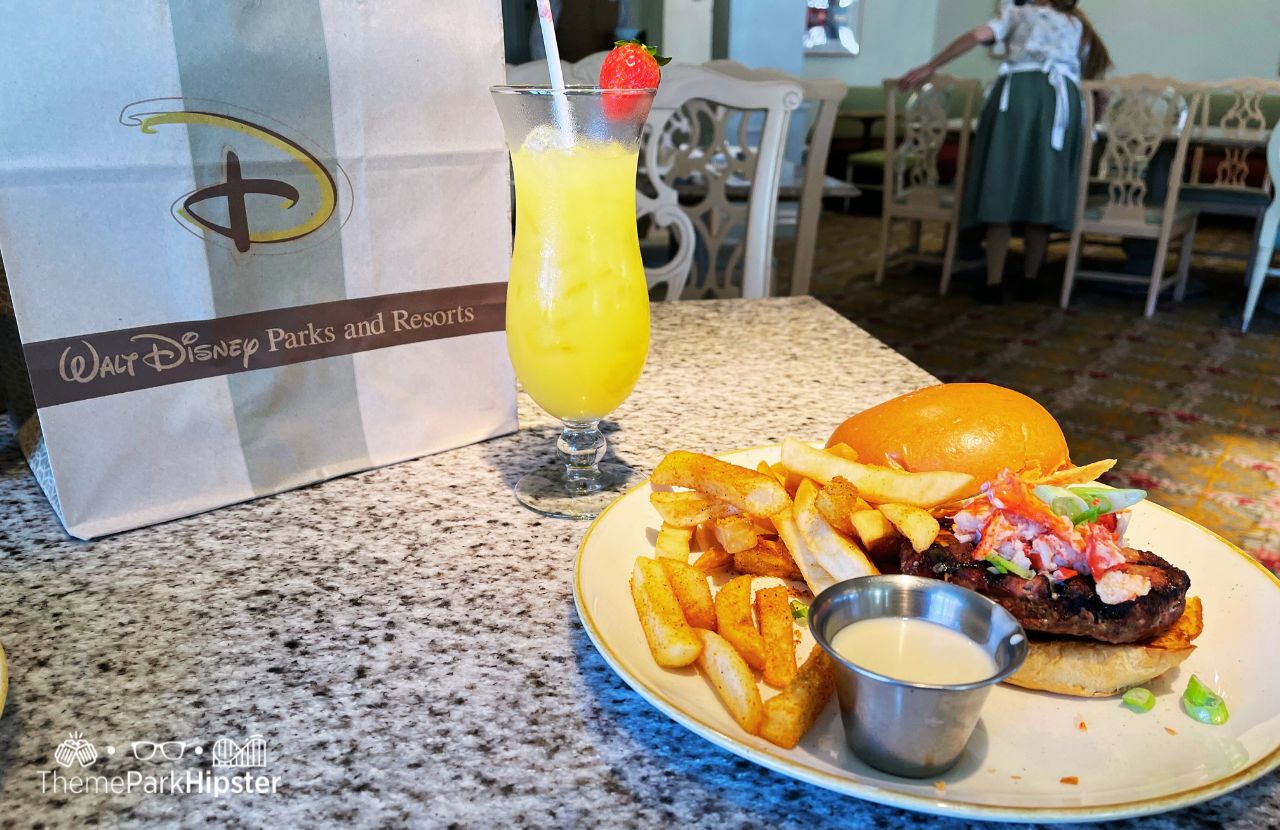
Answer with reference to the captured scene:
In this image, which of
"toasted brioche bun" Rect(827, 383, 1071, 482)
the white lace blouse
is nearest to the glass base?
"toasted brioche bun" Rect(827, 383, 1071, 482)

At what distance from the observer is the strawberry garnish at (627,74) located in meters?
0.86

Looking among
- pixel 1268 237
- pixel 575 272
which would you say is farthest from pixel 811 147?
pixel 1268 237

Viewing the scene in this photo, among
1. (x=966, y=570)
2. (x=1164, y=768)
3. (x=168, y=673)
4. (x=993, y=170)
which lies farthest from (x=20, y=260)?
(x=993, y=170)

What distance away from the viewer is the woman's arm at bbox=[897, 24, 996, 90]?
5.60m

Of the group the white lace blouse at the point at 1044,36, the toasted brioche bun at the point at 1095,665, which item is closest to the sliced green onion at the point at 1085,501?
the toasted brioche bun at the point at 1095,665

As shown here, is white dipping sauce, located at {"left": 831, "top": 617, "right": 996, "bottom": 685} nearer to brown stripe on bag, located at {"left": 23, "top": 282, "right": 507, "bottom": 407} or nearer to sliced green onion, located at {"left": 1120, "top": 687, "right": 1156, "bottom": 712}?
sliced green onion, located at {"left": 1120, "top": 687, "right": 1156, "bottom": 712}

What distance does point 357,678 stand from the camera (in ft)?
2.24

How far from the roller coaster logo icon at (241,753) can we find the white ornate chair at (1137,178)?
575cm

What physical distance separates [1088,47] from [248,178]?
20.8ft

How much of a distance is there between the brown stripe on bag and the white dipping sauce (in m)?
0.62

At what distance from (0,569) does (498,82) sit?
27.8 inches

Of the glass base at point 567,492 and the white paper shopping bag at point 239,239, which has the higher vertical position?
the white paper shopping bag at point 239,239

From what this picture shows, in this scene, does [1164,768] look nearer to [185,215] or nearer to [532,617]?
[532,617]

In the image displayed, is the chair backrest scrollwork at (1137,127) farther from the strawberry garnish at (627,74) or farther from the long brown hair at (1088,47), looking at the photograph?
the strawberry garnish at (627,74)
